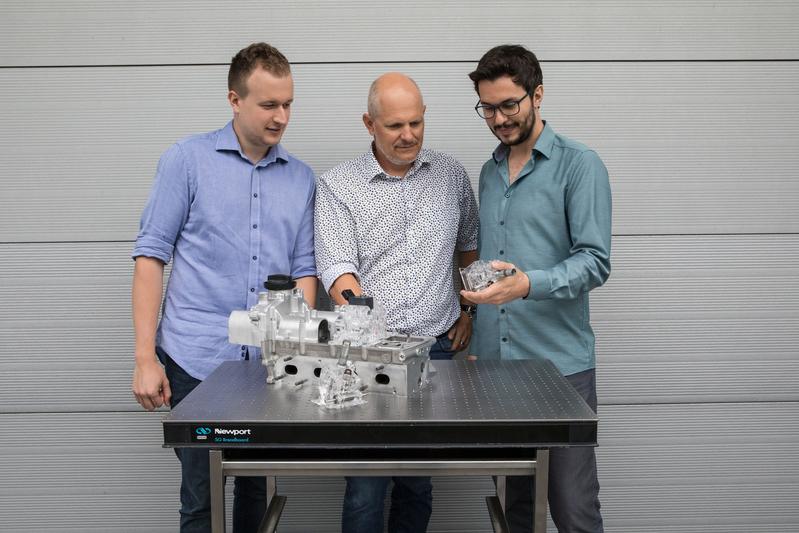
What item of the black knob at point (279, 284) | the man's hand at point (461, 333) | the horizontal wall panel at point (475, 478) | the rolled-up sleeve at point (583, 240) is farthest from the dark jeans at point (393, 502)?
the black knob at point (279, 284)

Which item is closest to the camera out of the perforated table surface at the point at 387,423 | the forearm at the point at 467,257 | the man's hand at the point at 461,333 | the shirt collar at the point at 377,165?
the perforated table surface at the point at 387,423

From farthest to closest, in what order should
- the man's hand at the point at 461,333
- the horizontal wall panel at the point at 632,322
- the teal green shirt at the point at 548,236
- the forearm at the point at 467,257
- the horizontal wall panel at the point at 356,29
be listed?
the horizontal wall panel at the point at 632,322 < the horizontal wall panel at the point at 356,29 < the forearm at the point at 467,257 < the man's hand at the point at 461,333 < the teal green shirt at the point at 548,236

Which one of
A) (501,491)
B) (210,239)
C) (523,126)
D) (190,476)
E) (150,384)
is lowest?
(501,491)

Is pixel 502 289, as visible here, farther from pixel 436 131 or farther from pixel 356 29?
pixel 356 29

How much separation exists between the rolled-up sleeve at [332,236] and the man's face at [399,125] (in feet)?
0.83

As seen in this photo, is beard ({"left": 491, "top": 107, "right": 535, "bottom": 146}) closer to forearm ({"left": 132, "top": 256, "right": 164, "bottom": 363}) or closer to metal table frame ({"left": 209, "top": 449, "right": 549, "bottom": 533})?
metal table frame ({"left": 209, "top": 449, "right": 549, "bottom": 533})

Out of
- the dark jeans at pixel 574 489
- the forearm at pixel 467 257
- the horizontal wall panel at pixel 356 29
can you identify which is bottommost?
the dark jeans at pixel 574 489

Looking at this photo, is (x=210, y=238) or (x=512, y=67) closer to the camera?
(x=512, y=67)

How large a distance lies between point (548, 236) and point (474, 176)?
2.61 ft

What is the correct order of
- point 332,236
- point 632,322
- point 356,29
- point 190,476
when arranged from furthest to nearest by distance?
point 632,322, point 356,29, point 332,236, point 190,476

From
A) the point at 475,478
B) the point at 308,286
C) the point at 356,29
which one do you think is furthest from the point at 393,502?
the point at 356,29

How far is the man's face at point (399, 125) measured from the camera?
2.27 m

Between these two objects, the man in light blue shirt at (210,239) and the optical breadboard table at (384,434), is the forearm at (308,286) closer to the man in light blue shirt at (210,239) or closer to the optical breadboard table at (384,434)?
the man in light blue shirt at (210,239)

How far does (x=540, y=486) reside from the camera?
170cm
